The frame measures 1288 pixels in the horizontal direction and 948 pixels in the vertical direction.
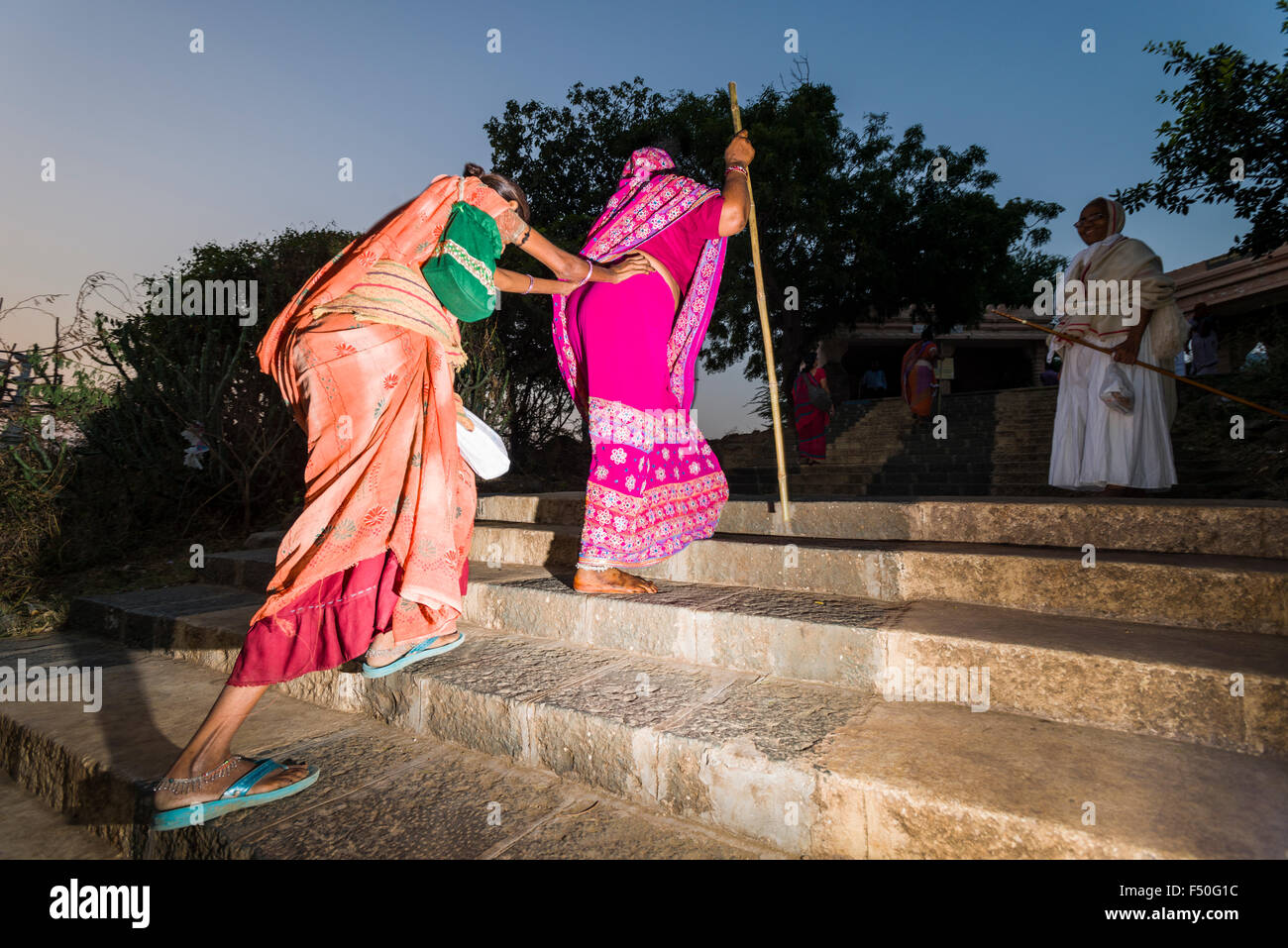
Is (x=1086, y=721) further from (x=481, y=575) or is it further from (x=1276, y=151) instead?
(x=1276, y=151)

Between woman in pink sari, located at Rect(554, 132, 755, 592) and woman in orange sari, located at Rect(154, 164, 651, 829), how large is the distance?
0.77 meters

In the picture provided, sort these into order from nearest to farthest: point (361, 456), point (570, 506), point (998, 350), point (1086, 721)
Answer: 1. point (1086, 721)
2. point (361, 456)
3. point (570, 506)
4. point (998, 350)

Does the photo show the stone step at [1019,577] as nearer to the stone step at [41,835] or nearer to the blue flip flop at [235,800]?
the blue flip flop at [235,800]

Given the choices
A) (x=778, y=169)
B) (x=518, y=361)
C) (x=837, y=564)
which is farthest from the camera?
(x=778, y=169)

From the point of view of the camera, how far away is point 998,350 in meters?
24.9

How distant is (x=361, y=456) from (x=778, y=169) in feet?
46.2

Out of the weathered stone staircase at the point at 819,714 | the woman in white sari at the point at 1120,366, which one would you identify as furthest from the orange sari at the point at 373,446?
the woman in white sari at the point at 1120,366

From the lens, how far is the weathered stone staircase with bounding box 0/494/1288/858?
1.42 meters

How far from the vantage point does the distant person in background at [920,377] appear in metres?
12.1

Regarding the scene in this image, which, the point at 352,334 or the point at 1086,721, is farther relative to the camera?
the point at 352,334

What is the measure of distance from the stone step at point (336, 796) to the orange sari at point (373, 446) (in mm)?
414

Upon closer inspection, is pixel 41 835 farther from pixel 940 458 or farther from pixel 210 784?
pixel 940 458

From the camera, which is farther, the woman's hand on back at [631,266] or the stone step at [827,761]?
the woman's hand on back at [631,266]
